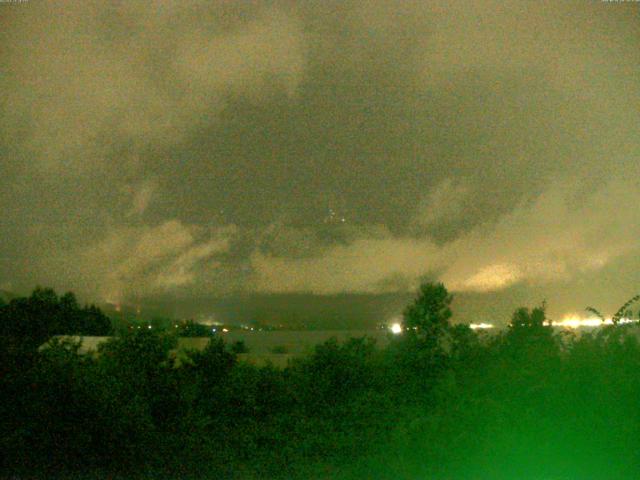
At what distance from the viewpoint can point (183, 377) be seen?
480 inches

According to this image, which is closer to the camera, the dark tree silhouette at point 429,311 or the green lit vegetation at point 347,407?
the green lit vegetation at point 347,407

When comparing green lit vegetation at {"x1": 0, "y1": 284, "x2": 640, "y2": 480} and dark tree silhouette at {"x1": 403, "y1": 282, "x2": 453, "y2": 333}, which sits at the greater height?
dark tree silhouette at {"x1": 403, "y1": 282, "x2": 453, "y2": 333}

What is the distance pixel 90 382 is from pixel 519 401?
6.34 m

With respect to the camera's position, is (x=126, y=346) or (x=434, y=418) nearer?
(x=434, y=418)

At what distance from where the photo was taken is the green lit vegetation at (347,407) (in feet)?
33.6

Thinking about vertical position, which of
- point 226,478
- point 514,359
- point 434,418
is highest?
point 514,359

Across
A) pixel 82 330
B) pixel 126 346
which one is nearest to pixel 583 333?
pixel 126 346

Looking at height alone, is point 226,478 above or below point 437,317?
below

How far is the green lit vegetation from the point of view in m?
10.2

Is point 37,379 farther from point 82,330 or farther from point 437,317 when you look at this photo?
point 82,330

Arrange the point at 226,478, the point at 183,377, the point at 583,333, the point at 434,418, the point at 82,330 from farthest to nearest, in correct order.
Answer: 1. the point at 82,330
2. the point at 583,333
3. the point at 183,377
4. the point at 434,418
5. the point at 226,478

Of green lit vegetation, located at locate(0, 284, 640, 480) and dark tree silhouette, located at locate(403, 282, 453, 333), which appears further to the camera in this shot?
dark tree silhouette, located at locate(403, 282, 453, 333)

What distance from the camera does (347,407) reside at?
12.3 meters

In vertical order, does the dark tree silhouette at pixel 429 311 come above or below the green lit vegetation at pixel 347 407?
above
